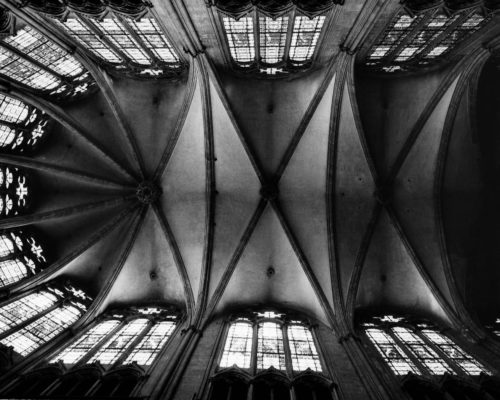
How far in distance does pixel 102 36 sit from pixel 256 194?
906cm

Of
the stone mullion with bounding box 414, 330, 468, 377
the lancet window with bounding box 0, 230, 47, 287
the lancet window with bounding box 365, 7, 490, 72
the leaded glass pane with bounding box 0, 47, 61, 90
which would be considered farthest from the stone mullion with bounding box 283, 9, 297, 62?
the lancet window with bounding box 0, 230, 47, 287

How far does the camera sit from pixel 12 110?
571 inches

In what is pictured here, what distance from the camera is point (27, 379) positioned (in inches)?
422

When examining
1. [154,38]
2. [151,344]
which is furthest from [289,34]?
[151,344]

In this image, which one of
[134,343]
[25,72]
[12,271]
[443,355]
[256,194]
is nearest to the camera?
[443,355]

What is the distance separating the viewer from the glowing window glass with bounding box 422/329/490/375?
11.7 metres

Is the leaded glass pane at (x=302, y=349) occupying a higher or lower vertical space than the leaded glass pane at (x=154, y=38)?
lower

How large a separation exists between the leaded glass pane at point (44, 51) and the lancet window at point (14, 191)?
4.90 metres

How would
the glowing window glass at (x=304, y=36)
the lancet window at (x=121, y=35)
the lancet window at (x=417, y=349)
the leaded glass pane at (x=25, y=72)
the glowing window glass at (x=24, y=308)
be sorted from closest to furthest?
the lancet window at (x=121, y=35), the lancet window at (x=417, y=349), the glowing window glass at (x=304, y=36), the leaded glass pane at (x=25, y=72), the glowing window glass at (x=24, y=308)

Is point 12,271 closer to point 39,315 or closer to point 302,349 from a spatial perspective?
point 39,315

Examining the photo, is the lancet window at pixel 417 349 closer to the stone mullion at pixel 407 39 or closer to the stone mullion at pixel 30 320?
the stone mullion at pixel 407 39

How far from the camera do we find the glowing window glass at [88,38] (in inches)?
472

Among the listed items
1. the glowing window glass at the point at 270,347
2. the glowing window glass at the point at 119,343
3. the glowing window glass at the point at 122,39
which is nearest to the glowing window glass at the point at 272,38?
the glowing window glass at the point at 122,39

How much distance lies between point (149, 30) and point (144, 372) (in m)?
10.4
